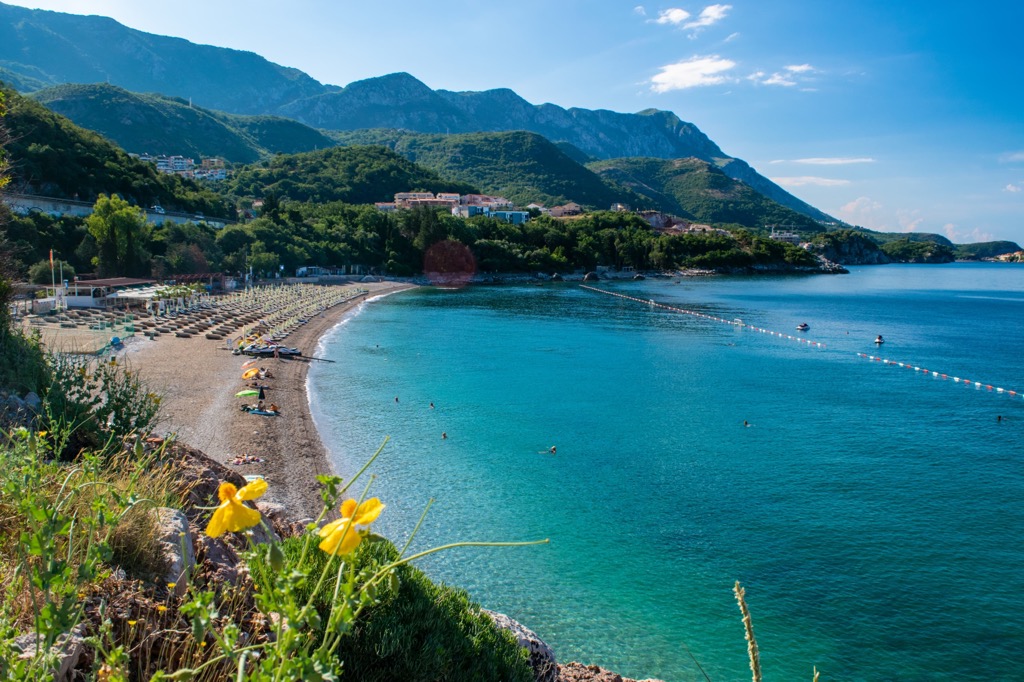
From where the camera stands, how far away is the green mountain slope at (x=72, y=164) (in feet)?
180

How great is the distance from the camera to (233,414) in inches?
774

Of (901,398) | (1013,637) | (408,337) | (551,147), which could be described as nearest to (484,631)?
(1013,637)

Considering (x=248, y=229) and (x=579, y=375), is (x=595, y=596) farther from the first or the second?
(x=248, y=229)

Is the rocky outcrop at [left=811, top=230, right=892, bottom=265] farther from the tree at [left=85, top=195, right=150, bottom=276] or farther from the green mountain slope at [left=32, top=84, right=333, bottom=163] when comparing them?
the tree at [left=85, top=195, right=150, bottom=276]

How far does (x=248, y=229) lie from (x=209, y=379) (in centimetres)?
4733

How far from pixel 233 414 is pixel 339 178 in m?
107

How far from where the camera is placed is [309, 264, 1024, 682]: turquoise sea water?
1038cm

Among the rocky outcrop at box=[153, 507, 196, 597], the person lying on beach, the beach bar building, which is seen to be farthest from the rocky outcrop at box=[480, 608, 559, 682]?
the beach bar building

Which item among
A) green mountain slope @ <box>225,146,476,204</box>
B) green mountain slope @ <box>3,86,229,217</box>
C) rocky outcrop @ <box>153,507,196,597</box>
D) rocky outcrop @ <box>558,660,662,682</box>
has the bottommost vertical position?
rocky outcrop @ <box>558,660,662,682</box>

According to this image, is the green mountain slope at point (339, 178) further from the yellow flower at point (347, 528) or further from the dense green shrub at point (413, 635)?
the yellow flower at point (347, 528)

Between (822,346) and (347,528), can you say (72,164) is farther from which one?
(347,528)

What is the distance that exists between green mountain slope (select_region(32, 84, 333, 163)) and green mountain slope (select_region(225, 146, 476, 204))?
138 ft

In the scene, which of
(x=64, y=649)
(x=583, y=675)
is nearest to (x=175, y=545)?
(x=64, y=649)

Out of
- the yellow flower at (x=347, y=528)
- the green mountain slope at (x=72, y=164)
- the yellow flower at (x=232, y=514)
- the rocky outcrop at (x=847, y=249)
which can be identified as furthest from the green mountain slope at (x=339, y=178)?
the yellow flower at (x=347, y=528)
